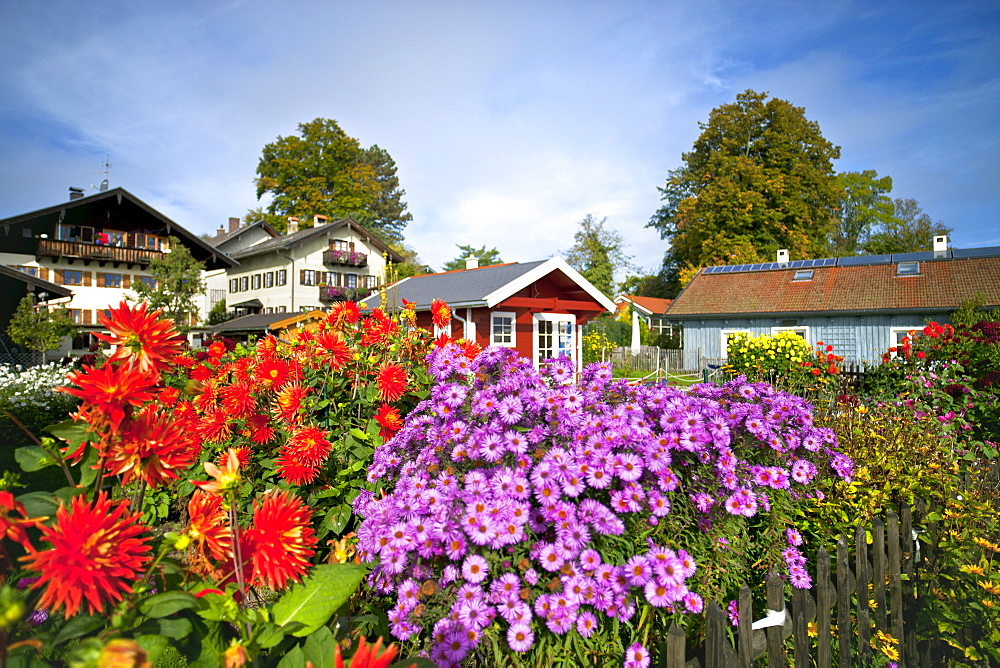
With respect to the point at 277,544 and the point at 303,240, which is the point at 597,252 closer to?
the point at 303,240

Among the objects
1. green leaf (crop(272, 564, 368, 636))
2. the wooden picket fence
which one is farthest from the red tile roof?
green leaf (crop(272, 564, 368, 636))

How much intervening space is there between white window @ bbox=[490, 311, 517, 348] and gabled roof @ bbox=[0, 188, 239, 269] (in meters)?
17.7

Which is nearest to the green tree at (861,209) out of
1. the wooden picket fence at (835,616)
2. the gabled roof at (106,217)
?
the gabled roof at (106,217)

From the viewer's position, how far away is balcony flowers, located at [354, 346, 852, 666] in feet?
4.95

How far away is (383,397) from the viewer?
105 inches

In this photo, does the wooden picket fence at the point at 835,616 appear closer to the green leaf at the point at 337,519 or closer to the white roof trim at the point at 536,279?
the green leaf at the point at 337,519

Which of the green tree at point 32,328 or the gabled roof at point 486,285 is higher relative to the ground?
the gabled roof at point 486,285

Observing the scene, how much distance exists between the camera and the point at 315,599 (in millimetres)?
964

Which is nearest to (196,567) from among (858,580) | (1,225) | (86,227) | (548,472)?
(548,472)

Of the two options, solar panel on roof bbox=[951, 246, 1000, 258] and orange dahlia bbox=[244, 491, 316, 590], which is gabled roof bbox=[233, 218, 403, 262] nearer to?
solar panel on roof bbox=[951, 246, 1000, 258]

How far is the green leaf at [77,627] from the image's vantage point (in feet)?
2.15

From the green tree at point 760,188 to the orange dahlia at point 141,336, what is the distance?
3138 centimetres

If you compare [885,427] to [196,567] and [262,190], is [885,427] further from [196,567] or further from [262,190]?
[262,190]

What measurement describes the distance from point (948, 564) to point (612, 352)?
24.1 metres
